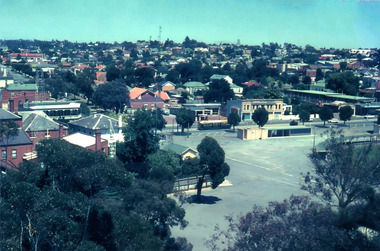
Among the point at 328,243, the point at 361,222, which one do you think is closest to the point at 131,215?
the point at 328,243

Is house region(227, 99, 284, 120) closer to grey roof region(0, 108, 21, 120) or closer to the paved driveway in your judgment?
the paved driveway

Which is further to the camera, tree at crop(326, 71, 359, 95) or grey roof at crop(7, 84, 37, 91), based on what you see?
tree at crop(326, 71, 359, 95)

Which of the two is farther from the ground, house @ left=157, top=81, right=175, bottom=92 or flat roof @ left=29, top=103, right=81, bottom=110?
house @ left=157, top=81, right=175, bottom=92

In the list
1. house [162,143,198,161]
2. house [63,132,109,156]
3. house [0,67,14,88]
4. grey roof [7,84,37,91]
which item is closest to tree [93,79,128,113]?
grey roof [7,84,37,91]

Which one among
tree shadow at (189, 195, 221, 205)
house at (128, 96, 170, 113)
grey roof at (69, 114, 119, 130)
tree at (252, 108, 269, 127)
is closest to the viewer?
tree shadow at (189, 195, 221, 205)

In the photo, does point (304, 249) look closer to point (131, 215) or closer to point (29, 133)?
point (131, 215)

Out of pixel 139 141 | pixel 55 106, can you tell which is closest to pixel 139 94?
pixel 55 106

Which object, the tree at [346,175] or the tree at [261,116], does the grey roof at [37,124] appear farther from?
the tree at [261,116]

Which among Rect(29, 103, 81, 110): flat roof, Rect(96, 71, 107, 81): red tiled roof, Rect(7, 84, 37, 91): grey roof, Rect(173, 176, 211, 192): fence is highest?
Rect(96, 71, 107, 81): red tiled roof
